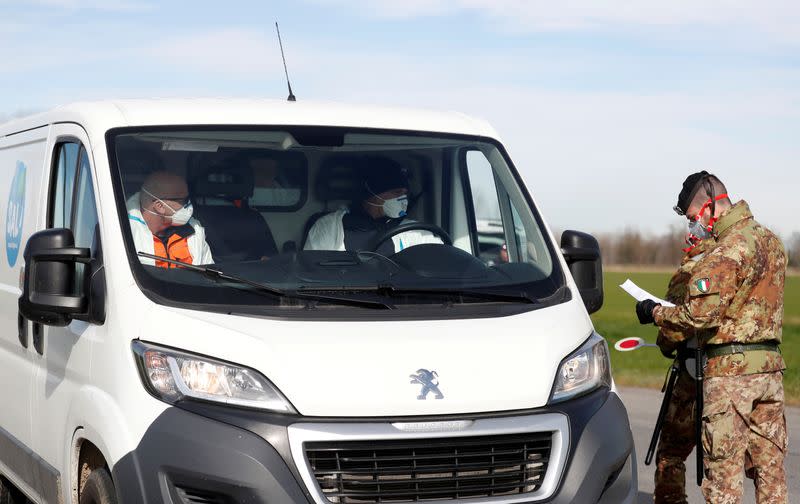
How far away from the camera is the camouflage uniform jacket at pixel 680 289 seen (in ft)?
23.2

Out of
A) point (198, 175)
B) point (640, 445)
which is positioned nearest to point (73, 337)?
point (198, 175)

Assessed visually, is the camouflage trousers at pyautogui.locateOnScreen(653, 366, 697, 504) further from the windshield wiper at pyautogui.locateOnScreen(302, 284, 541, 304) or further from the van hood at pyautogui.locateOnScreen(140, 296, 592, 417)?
the van hood at pyautogui.locateOnScreen(140, 296, 592, 417)

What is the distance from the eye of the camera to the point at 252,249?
5285mm

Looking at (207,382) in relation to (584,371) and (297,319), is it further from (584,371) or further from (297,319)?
(584,371)

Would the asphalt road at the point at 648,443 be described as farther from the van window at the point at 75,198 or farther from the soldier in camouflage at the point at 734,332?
the van window at the point at 75,198

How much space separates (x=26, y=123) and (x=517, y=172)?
248 centimetres

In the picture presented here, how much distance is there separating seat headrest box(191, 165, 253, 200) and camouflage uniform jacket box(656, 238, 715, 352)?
98.1 inches

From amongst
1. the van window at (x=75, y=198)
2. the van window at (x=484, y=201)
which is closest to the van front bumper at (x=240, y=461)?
the van window at (x=75, y=198)

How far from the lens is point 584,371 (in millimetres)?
4965

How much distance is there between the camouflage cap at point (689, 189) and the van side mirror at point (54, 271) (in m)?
3.35

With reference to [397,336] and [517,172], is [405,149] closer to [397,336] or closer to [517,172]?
[517,172]

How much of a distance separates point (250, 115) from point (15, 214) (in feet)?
5.17

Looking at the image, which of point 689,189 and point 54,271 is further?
point 689,189

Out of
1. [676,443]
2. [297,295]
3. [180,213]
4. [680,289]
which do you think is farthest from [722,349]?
[180,213]
